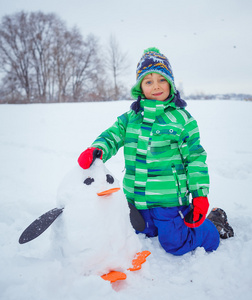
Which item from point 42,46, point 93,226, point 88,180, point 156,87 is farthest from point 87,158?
point 42,46

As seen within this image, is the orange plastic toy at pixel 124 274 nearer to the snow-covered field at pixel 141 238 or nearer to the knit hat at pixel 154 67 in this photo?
the snow-covered field at pixel 141 238

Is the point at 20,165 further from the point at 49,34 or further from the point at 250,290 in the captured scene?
the point at 49,34

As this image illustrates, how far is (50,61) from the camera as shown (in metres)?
19.6

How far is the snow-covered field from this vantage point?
100 cm

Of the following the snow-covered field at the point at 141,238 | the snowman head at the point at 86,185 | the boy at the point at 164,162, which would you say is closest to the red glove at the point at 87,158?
the snowman head at the point at 86,185

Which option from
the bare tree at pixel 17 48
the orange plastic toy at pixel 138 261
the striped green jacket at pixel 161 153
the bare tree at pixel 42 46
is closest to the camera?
the orange plastic toy at pixel 138 261

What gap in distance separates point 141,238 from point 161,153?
67 cm

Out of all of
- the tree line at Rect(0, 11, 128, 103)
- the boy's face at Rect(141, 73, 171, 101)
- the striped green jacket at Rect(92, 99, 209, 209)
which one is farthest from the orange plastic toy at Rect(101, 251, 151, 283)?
the tree line at Rect(0, 11, 128, 103)

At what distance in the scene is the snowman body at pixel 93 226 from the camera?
40.6 inches

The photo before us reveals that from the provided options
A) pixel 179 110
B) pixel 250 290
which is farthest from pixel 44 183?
pixel 250 290

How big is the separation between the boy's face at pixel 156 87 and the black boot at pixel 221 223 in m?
1.04

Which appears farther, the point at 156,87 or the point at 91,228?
the point at 156,87

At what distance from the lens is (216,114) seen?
648 centimetres

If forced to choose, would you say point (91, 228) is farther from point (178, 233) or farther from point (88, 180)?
point (178, 233)
